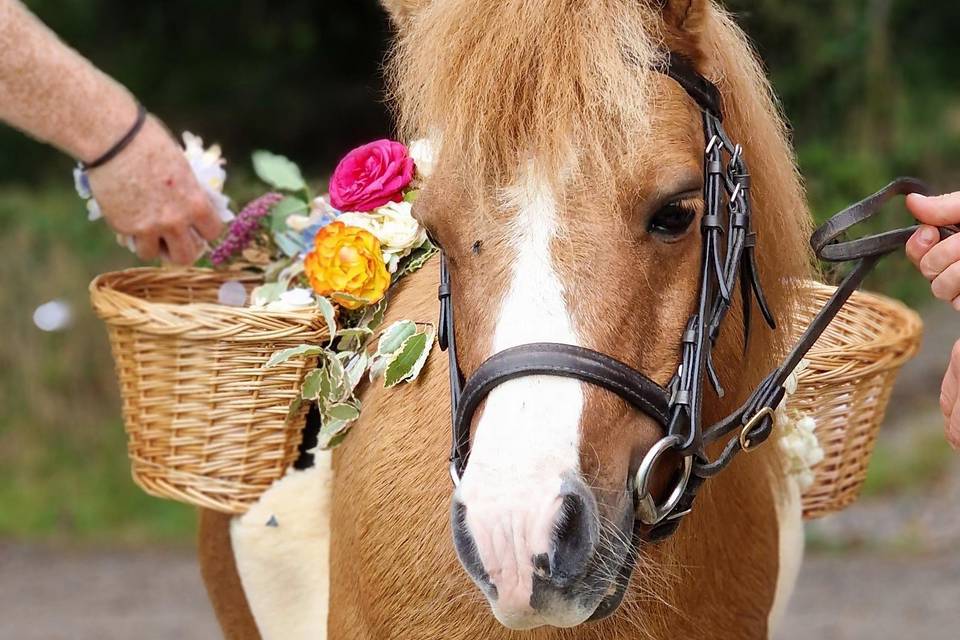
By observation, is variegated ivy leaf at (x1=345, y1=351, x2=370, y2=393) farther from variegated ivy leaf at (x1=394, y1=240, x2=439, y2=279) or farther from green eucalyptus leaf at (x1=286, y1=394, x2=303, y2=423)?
variegated ivy leaf at (x1=394, y1=240, x2=439, y2=279)

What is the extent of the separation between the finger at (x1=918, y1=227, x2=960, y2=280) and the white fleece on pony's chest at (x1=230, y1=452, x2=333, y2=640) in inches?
55.4

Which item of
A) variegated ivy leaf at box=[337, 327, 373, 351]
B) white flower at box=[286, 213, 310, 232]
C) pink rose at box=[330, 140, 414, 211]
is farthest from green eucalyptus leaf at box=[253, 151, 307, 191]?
variegated ivy leaf at box=[337, 327, 373, 351]

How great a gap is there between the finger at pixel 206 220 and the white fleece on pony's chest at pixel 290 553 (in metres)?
0.84

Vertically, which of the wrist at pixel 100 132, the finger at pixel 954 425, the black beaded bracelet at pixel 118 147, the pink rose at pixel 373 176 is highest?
the wrist at pixel 100 132

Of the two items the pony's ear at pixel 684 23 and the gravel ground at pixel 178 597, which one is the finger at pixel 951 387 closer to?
the pony's ear at pixel 684 23

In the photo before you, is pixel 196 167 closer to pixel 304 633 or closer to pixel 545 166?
pixel 304 633

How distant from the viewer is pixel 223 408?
2.38 m

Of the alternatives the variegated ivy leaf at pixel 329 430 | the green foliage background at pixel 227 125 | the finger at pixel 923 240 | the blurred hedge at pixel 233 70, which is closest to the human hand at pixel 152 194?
the variegated ivy leaf at pixel 329 430

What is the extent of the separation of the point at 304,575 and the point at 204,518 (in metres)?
0.59

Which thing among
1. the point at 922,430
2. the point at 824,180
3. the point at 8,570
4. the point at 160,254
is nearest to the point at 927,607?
the point at 922,430

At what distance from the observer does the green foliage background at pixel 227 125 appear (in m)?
6.70

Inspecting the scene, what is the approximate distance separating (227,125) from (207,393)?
7.83 m

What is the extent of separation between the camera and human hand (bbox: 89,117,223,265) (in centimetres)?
281

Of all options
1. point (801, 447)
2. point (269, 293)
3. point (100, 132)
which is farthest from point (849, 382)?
point (100, 132)
